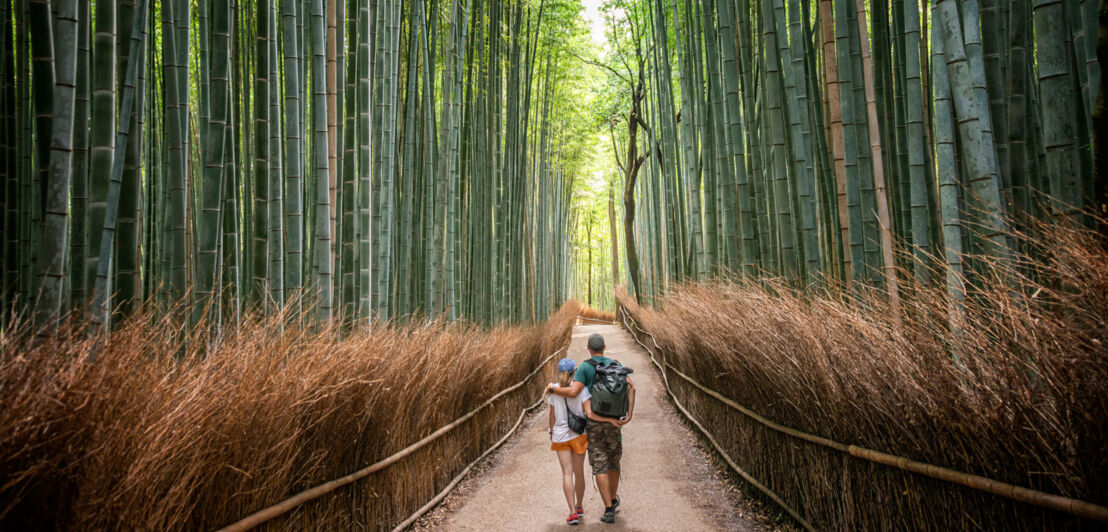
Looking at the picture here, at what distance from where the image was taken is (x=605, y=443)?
3.29 m

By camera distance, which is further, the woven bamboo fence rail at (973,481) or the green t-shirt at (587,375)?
the green t-shirt at (587,375)

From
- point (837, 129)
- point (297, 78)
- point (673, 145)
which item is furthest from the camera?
point (673, 145)

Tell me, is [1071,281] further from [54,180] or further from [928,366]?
[54,180]

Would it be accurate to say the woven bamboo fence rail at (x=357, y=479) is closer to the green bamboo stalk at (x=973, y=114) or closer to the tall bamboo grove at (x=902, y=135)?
the tall bamboo grove at (x=902, y=135)

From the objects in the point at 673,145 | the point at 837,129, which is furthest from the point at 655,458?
the point at 673,145

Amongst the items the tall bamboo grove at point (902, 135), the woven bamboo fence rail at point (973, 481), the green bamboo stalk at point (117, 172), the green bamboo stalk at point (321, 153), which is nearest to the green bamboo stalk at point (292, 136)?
the green bamboo stalk at point (321, 153)

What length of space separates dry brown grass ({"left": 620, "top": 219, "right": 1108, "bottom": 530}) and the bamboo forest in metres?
0.01

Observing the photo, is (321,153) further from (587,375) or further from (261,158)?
(587,375)

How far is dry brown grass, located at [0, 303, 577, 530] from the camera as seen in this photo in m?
1.23

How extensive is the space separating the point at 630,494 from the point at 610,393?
807mm

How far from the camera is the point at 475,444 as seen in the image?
4449mm

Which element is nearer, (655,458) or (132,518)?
(132,518)

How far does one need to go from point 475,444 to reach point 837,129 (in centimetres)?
304

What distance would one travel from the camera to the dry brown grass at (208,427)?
123 centimetres
